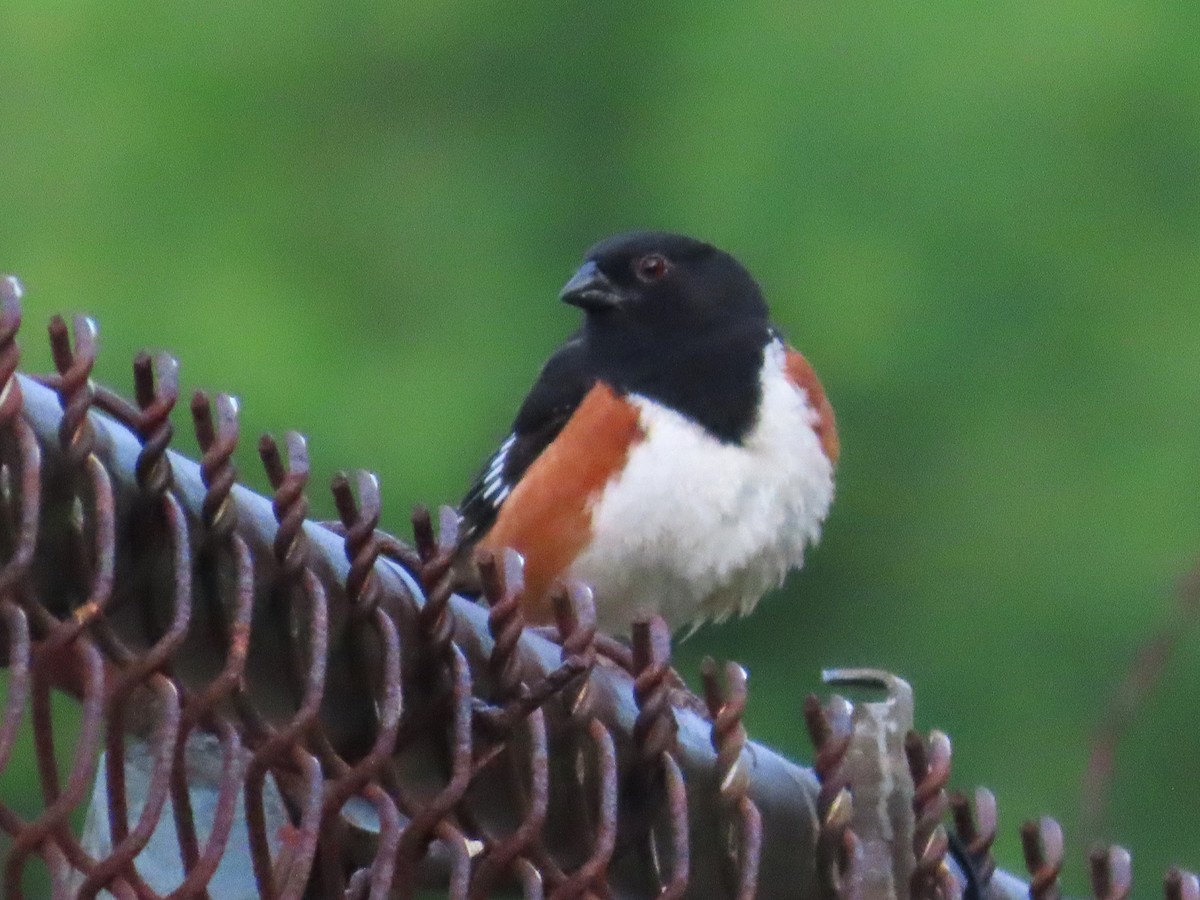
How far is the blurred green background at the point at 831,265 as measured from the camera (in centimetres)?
675

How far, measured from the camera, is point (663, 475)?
2.75 m

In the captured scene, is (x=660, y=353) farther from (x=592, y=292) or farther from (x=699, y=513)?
(x=699, y=513)

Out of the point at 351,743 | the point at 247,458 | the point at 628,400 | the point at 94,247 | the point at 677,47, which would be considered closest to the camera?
the point at 351,743

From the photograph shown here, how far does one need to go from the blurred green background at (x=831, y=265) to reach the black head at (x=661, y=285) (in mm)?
3095

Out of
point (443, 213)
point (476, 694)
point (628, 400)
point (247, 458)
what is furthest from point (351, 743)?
point (443, 213)

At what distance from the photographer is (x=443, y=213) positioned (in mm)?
8234

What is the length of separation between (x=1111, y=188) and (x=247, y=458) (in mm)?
3586

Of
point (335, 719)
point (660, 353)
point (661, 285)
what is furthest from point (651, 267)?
point (335, 719)

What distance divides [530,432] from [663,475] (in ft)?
0.93

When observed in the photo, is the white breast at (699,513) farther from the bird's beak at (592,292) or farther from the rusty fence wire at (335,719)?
the rusty fence wire at (335,719)

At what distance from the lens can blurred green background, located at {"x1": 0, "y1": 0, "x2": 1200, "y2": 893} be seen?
6.75 metres

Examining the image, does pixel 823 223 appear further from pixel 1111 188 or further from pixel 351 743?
pixel 351 743

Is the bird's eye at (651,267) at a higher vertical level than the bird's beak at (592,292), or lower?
higher

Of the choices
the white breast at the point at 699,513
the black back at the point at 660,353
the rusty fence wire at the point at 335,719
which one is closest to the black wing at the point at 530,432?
the black back at the point at 660,353
